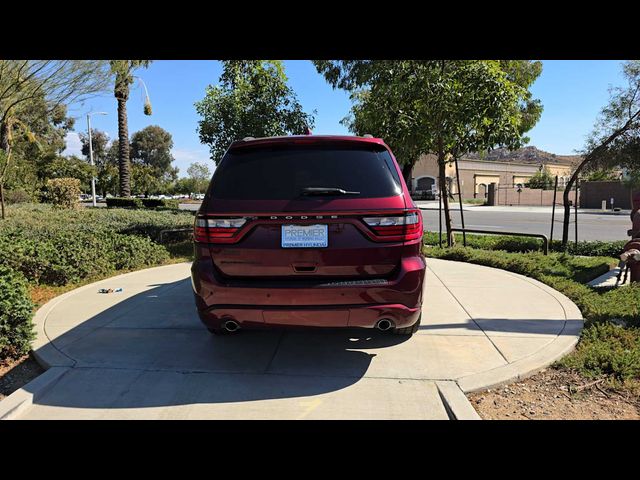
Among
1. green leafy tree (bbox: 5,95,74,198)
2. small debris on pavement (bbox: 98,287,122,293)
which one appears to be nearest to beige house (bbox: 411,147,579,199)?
green leafy tree (bbox: 5,95,74,198)

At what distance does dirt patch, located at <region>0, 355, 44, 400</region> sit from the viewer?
10.9 ft

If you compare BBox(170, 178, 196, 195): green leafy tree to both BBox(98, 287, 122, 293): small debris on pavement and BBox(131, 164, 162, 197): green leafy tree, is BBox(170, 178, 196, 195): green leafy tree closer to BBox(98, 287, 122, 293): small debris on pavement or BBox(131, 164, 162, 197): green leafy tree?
BBox(131, 164, 162, 197): green leafy tree

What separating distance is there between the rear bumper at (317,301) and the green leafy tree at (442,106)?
6.49 metres

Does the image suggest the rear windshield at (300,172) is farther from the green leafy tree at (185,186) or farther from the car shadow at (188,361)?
the green leafy tree at (185,186)

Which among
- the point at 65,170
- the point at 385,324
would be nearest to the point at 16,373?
the point at 385,324

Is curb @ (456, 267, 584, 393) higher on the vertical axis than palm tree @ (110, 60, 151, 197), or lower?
lower

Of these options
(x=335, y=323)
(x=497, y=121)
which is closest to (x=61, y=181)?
(x=497, y=121)

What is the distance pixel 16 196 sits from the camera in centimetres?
2089

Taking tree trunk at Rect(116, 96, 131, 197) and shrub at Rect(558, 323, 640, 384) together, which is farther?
tree trunk at Rect(116, 96, 131, 197)

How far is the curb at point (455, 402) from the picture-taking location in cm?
280

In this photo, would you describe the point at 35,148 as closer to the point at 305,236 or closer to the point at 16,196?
the point at 16,196

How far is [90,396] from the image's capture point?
3119 mm
